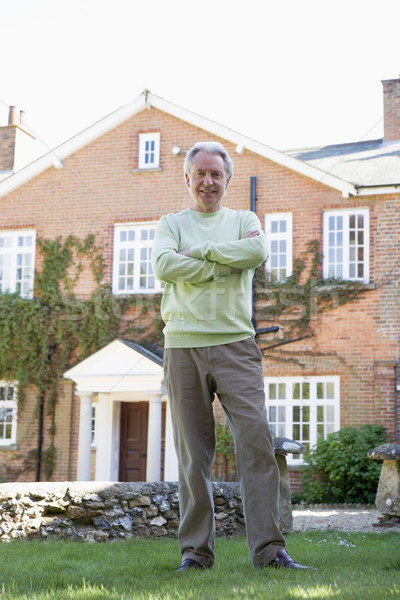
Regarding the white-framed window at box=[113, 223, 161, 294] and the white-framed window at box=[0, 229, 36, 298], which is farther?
the white-framed window at box=[0, 229, 36, 298]

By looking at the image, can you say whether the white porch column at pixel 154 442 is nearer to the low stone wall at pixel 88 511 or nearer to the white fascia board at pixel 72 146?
the white fascia board at pixel 72 146

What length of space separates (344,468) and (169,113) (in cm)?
816

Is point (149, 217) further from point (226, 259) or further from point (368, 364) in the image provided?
point (226, 259)

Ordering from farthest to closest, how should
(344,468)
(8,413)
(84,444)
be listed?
(8,413), (84,444), (344,468)

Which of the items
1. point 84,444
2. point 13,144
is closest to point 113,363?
point 84,444

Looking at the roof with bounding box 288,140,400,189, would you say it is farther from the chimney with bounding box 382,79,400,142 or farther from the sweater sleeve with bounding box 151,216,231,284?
the sweater sleeve with bounding box 151,216,231,284

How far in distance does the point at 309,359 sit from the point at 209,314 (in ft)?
36.5

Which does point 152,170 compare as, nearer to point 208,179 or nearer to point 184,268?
point 208,179

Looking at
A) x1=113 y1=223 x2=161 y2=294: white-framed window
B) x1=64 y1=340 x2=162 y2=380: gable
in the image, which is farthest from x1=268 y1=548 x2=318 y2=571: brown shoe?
x1=113 y1=223 x2=161 y2=294: white-framed window

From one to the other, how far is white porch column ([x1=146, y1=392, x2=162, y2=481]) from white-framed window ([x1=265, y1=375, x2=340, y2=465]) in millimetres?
2124

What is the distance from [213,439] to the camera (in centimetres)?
371

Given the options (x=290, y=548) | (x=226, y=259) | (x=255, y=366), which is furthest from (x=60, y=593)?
(x=290, y=548)

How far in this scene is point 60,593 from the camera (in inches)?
119

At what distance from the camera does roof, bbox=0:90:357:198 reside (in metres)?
14.9
